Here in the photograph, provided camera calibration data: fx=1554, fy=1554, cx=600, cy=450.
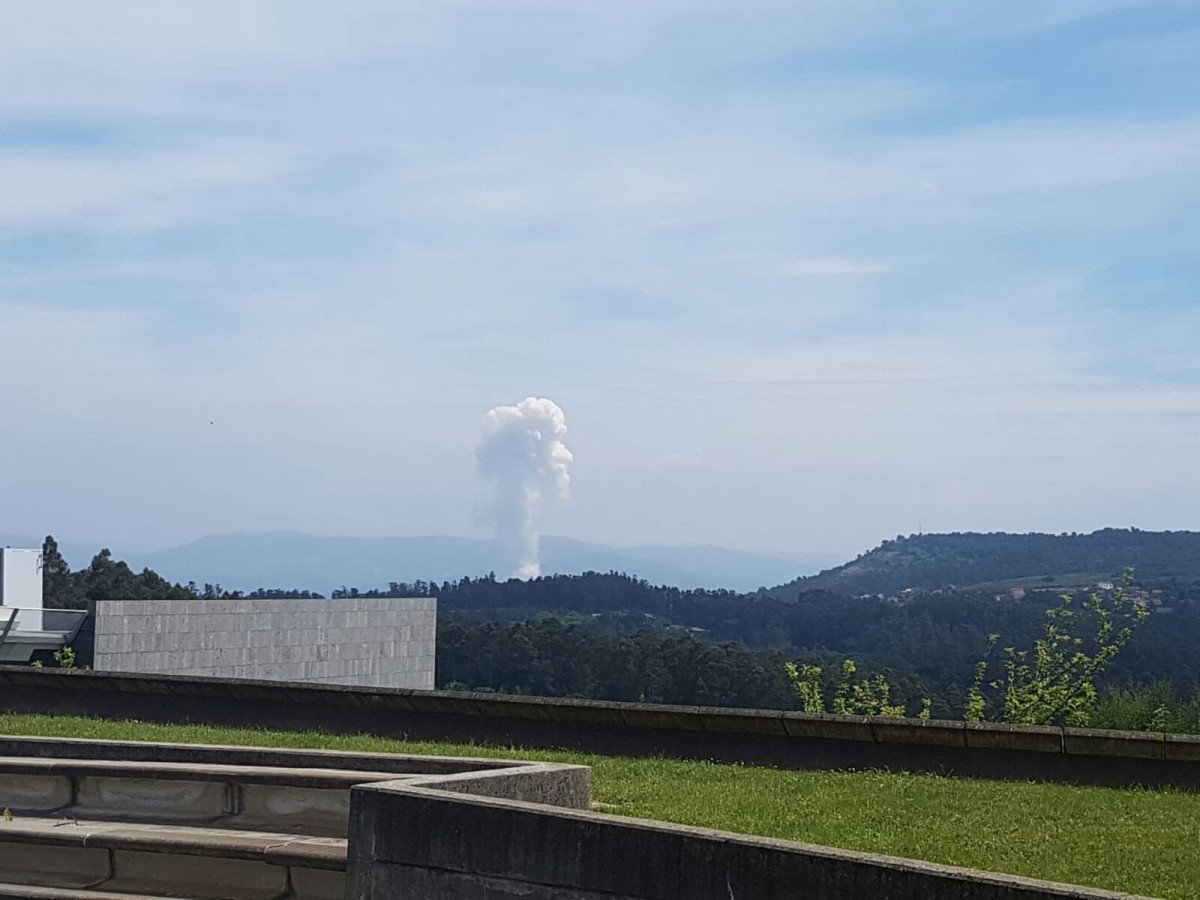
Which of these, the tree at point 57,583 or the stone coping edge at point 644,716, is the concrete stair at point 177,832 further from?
the tree at point 57,583

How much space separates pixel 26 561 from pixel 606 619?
73.7 metres

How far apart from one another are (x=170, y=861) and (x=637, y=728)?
4.91 metres

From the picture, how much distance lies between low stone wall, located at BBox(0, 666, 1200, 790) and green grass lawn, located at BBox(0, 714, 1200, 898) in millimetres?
335

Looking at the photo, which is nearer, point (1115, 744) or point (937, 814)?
point (937, 814)

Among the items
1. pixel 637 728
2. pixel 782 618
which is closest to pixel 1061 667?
pixel 637 728

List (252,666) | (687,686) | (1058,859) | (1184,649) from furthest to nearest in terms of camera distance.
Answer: (1184,649) → (687,686) → (252,666) → (1058,859)

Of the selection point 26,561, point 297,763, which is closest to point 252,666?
point 26,561

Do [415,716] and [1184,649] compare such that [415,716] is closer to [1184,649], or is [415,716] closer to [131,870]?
[131,870]

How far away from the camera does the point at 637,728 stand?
1354 centimetres

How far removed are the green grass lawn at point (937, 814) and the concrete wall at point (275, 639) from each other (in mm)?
23595

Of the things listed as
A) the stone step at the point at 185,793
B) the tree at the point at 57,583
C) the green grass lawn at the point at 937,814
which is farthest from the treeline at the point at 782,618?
the stone step at the point at 185,793

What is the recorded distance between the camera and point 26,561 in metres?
55.9

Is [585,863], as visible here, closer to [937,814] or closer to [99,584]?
[937,814]

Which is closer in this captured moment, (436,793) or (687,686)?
(436,793)
